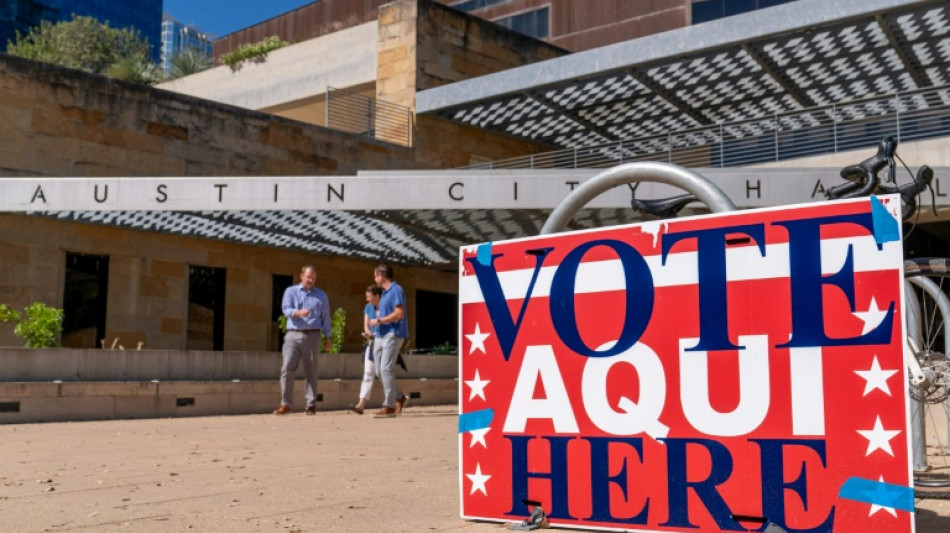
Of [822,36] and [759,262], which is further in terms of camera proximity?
[822,36]

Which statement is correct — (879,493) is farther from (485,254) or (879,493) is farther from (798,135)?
(798,135)

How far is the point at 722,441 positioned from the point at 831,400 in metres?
0.40

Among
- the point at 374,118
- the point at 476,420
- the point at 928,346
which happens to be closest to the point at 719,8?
the point at 374,118

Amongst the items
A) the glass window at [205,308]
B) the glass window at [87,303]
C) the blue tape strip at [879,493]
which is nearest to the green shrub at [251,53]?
the glass window at [205,308]

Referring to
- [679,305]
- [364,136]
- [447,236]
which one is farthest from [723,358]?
[364,136]

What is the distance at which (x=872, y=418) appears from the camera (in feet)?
10.9

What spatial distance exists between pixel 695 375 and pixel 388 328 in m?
8.98

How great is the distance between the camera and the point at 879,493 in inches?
129

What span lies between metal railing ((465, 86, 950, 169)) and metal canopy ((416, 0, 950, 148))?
1.41 feet

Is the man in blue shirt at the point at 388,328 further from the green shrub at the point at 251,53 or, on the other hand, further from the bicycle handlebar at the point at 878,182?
the green shrub at the point at 251,53

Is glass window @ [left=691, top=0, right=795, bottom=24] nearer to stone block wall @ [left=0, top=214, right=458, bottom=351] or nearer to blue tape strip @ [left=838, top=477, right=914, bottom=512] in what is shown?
stone block wall @ [left=0, top=214, right=458, bottom=351]

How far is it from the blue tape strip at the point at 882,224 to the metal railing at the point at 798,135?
16.8 m

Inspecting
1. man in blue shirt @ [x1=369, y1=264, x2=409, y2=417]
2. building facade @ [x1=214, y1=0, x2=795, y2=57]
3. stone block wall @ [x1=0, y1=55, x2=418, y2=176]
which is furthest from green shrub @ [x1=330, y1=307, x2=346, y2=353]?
building facade @ [x1=214, y1=0, x2=795, y2=57]

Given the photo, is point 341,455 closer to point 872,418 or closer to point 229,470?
point 229,470
